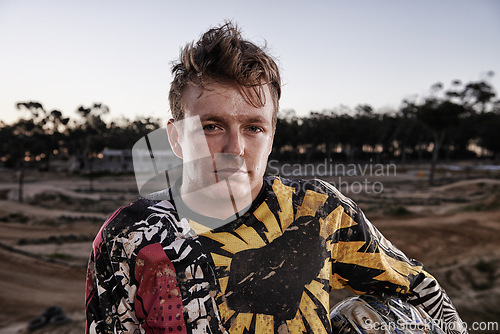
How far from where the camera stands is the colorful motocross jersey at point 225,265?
1086 millimetres

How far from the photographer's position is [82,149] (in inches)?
1298

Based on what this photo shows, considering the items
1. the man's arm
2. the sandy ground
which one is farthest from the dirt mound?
the man's arm

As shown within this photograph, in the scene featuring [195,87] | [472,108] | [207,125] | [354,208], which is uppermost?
[472,108]

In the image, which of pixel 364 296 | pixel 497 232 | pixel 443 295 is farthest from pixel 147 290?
pixel 497 232

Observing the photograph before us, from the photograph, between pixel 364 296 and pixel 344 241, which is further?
pixel 364 296

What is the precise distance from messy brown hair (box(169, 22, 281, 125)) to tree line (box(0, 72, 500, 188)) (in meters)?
0.58

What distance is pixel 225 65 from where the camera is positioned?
1111mm

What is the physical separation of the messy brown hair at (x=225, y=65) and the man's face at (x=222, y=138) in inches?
1.0

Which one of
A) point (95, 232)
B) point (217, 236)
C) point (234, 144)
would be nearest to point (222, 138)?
point (234, 144)

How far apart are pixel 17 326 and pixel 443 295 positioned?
6.87 meters

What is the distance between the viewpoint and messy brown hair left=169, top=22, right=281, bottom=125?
3.67ft

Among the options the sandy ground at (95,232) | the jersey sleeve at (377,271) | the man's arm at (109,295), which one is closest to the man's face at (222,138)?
the man's arm at (109,295)

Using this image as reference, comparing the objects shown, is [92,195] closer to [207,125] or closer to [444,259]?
[444,259]

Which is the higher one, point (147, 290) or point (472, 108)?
point (472, 108)
